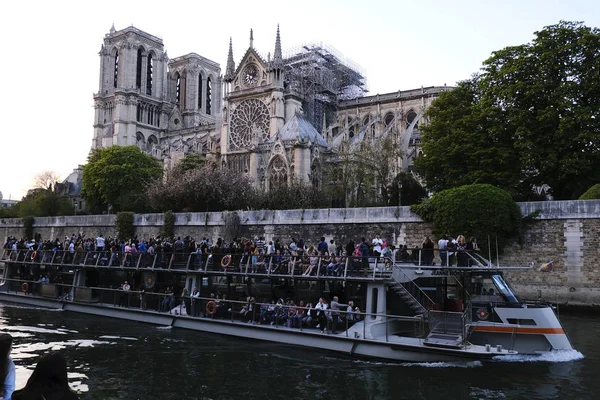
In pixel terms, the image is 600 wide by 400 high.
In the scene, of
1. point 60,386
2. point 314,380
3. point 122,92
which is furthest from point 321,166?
point 122,92

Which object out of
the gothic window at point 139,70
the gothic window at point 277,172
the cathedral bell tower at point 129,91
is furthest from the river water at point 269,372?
the gothic window at point 139,70

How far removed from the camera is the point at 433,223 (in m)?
27.8

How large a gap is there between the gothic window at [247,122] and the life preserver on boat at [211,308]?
134ft

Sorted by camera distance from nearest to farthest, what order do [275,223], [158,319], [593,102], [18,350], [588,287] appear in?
[18,350]
[158,319]
[588,287]
[593,102]
[275,223]

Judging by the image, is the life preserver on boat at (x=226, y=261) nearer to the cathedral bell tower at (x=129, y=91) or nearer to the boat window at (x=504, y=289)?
the boat window at (x=504, y=289)

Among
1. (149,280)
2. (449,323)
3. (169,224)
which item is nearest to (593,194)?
(449,323)

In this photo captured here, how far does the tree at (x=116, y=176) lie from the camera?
52656 mm

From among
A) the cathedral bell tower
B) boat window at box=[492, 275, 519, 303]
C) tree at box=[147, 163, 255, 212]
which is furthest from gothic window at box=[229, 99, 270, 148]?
boat window at box=[492, 275, 519, 303]

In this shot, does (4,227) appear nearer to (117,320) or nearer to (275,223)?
(275,223)

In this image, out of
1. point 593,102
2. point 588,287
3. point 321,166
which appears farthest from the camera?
point 321,166

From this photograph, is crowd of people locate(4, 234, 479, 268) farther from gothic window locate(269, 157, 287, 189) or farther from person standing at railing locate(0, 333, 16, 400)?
gothic window locate(269, 157, 287, 189)

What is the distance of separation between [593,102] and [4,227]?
169 ft

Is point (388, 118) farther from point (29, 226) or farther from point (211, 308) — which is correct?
point (211, 308)

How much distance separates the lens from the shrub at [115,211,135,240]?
40.9 m
